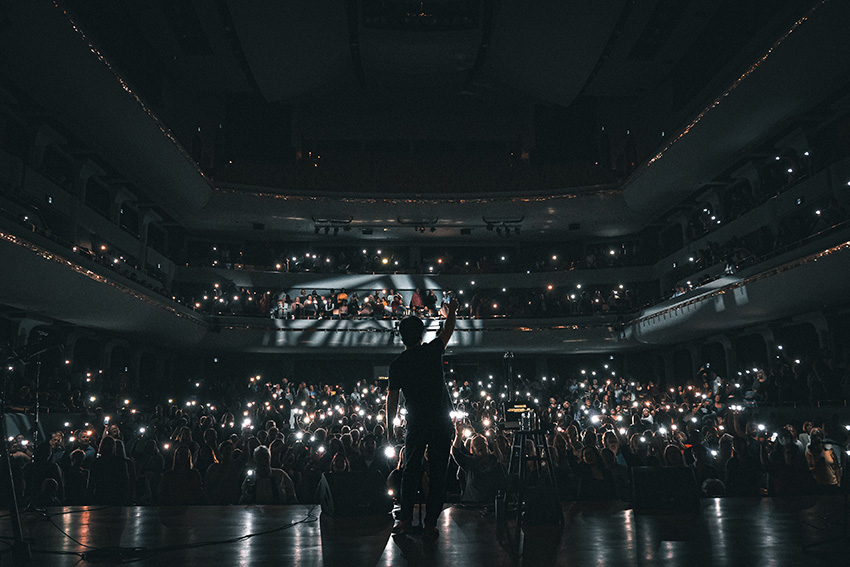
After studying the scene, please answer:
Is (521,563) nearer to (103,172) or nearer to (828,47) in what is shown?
(828,47)

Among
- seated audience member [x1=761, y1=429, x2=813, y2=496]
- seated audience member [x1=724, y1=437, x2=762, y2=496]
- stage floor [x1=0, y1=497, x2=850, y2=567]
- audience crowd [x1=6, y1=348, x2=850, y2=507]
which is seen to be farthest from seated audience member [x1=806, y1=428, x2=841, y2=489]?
stage floor [x1=0, y1=497, x2=850, y2=567]

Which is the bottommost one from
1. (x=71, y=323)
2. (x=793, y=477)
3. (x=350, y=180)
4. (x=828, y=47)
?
(x=793, y=477)


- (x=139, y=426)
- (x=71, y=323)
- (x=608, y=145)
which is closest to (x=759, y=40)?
(x=608, y=145)

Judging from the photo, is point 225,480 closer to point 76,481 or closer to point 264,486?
point 264,486

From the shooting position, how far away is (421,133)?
28.8 metres

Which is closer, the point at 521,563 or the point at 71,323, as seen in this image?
the point at 521,563

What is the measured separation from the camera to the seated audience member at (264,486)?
6672 millimetres

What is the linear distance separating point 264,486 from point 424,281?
20.3 m

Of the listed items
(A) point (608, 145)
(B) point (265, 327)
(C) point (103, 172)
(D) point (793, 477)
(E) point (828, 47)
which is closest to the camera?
(D) point (793, 477)

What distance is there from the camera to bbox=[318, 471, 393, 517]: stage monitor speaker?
452 cm

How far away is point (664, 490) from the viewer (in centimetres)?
458

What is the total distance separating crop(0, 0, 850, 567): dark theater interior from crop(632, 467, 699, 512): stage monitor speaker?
2 centimetres

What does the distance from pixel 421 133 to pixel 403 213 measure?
5.41 m

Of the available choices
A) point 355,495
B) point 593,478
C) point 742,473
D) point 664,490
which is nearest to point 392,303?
point 742,473
